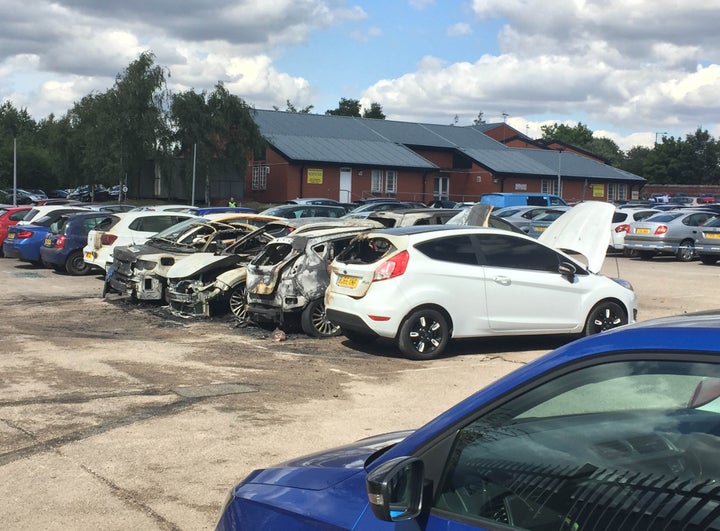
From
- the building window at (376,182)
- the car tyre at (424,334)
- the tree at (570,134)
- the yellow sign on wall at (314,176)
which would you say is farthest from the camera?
the tree at (570,134)

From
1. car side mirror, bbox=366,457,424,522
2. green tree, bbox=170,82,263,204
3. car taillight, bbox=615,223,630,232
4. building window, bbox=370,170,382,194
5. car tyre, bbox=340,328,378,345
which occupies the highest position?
green tree, bbox=170,82,263,204

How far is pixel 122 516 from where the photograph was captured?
504cm

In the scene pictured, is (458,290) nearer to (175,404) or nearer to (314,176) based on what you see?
(175,404)

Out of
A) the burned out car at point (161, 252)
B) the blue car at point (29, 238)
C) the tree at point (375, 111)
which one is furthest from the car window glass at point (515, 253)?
the tree at point (375, 111)

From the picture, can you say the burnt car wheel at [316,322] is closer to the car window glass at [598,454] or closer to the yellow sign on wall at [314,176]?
the car window glass at [598,454]

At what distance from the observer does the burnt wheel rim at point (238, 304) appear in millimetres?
13312

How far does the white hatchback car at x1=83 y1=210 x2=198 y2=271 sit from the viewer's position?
18.9 m

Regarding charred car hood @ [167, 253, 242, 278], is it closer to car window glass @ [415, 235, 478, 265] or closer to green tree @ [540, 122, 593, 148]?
car window glass @ [415, 235, 478, 265]

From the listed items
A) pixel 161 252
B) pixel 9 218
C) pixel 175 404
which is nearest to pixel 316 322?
pixel 175 404

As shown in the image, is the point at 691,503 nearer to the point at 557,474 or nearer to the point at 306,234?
the point at 557,474

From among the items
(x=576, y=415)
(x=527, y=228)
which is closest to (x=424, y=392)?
(x=576, y=415)

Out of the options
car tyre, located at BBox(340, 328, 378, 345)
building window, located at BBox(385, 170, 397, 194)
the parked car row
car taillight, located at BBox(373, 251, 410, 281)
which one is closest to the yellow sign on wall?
building window, located at BBox(385, 170, 397, 194)

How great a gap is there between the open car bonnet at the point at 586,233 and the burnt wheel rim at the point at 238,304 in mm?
4864

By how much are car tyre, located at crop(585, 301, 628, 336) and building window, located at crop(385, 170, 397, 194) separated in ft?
142
